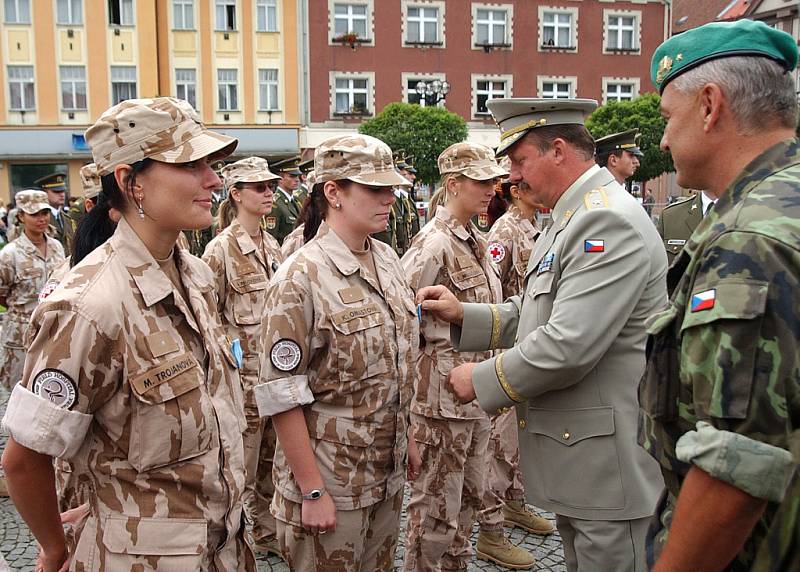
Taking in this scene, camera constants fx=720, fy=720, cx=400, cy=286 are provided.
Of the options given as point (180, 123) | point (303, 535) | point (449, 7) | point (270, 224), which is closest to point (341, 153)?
point (180, 123)

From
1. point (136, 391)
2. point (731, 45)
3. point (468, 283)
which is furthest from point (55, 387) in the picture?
point (468, 283)

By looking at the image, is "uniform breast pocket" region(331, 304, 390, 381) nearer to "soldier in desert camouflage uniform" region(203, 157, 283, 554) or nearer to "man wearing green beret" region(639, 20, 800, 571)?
"man wearing green beret" region(639, 20, 800, 571)

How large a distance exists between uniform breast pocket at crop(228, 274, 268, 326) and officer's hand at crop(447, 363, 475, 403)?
2.62 metres

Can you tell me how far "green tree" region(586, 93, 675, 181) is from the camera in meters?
27.9

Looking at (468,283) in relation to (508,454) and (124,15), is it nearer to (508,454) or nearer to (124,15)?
(508,454)

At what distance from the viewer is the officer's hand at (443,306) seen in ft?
10.7

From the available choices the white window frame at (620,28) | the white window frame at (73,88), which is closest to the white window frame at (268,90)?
the white window frame at (73,88)

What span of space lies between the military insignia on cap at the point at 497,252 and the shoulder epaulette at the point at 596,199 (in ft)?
9.18

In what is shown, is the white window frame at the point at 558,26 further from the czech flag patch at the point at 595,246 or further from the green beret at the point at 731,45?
the green beret at the point at 731,45

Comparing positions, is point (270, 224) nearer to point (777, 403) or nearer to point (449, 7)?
point (777, 403)

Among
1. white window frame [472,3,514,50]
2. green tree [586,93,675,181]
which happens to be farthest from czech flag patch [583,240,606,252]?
white window frame [472,3,514,50]

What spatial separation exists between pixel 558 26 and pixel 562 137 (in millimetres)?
34735

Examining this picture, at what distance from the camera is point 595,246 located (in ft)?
8.25

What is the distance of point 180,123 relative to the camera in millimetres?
2209
